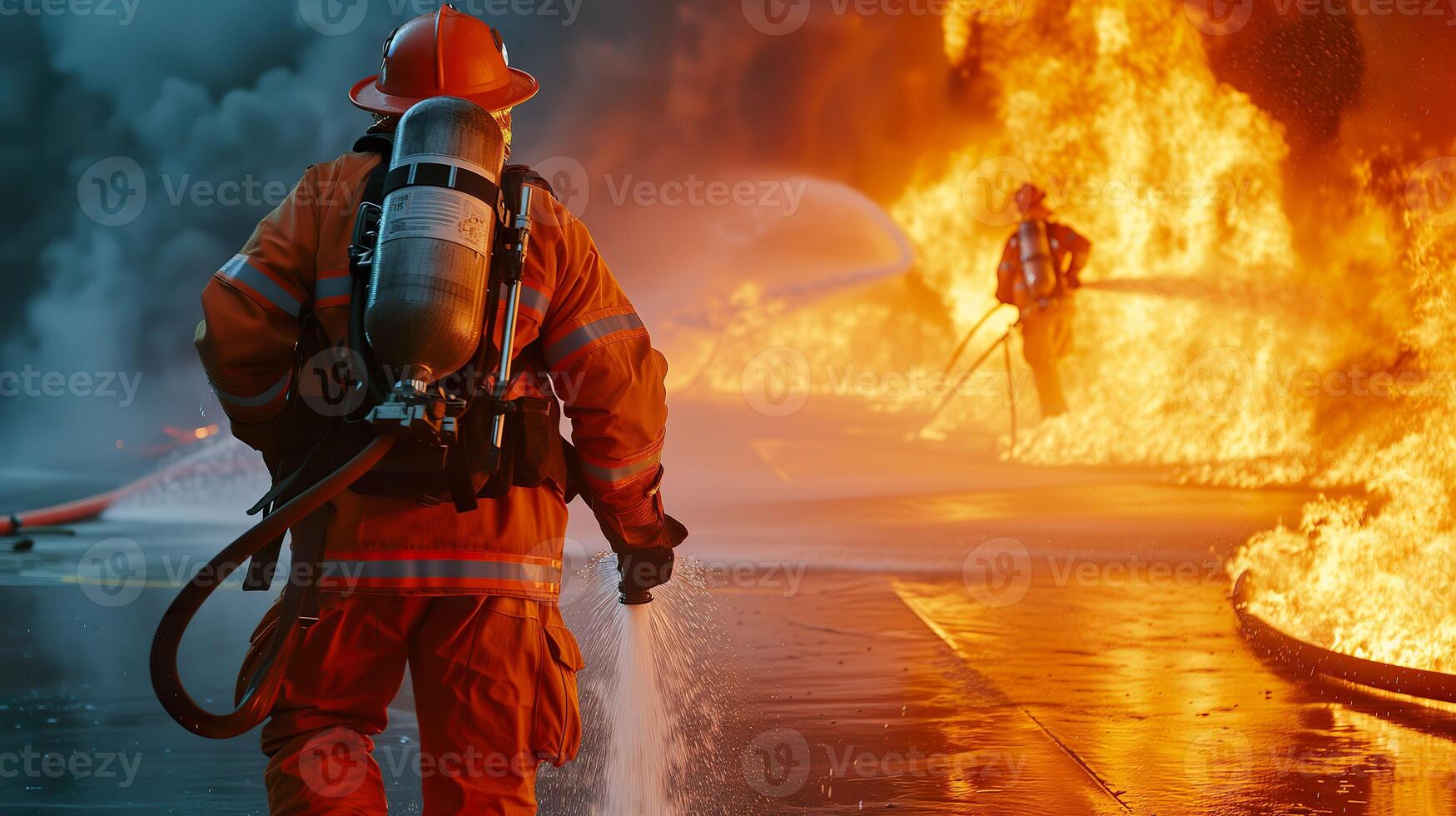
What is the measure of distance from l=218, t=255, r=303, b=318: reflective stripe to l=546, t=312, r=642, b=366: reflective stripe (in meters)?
0.41

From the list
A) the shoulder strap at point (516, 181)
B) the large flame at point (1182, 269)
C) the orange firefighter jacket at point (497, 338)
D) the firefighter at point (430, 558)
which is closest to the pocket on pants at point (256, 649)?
the firefighter at point (430, 558)

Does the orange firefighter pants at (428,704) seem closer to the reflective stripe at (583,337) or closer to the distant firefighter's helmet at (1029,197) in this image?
the reflective stripe at (583,337)

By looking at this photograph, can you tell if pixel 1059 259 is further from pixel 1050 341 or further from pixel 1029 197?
pixel 1050 341

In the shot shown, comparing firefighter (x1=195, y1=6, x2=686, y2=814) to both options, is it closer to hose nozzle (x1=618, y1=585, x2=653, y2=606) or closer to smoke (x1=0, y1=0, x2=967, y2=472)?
hose nozzle (x1=618, y1=585, x2=653, y2=606)

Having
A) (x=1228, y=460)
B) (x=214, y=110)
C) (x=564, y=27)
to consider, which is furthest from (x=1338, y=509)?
(x=214, y=110)

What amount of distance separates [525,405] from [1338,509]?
7953 millimetres

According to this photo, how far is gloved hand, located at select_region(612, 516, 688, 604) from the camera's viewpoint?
2.28 m

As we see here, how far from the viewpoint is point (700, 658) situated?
16.3ft

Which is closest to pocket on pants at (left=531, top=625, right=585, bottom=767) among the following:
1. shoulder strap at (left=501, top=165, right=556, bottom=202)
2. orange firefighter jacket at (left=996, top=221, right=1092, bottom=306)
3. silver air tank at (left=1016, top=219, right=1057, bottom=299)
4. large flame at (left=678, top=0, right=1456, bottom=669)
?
shoulder strap at (left=501, top=165, right=556, bottom=202)

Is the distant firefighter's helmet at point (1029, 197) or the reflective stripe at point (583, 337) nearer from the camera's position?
the reflective stripe at point (583, 337)

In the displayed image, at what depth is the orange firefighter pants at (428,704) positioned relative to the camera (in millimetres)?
1859

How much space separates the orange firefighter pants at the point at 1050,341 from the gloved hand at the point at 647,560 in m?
8.44

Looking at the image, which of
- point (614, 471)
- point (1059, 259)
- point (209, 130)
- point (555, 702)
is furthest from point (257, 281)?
point (209, 130)

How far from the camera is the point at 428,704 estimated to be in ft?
6.30
